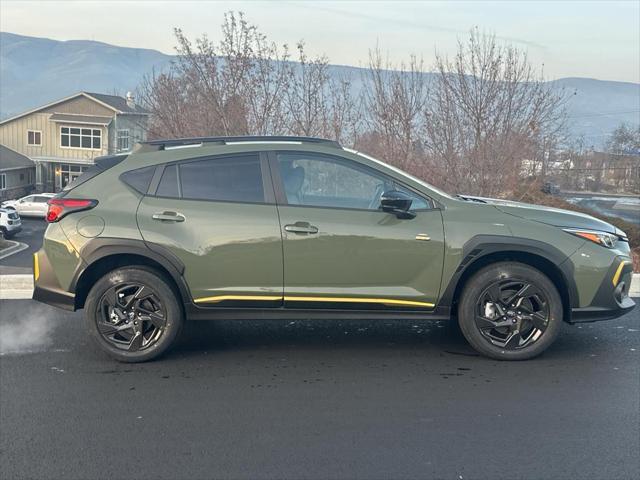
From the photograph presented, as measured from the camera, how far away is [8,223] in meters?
38.2

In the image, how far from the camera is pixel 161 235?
4871mm

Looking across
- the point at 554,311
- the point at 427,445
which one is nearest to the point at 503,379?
the point at 554,311

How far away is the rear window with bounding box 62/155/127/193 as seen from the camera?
5057mm

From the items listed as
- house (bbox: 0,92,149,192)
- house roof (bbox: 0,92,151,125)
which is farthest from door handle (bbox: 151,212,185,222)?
house (bbox: 0,92,149,192)

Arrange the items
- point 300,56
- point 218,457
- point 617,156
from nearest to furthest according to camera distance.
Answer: point 218,457, point 300,56, point 617,156

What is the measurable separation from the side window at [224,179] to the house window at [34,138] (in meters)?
62.5

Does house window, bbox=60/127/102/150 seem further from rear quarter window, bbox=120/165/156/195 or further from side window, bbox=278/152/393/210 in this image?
side window, bbox=278/152/393/210

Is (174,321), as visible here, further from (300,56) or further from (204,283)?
(300,56)

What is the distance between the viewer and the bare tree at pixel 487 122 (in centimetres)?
1673

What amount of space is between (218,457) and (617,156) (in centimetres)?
4767

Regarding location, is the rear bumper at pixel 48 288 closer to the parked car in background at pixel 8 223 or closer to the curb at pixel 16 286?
the curb at pixel 16 286

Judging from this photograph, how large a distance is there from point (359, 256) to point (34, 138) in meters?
63.8

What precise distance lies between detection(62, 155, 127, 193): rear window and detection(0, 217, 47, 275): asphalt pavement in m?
17.3

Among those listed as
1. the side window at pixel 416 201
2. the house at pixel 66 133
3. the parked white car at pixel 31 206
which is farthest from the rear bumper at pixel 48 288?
the house at pixel 66 133
